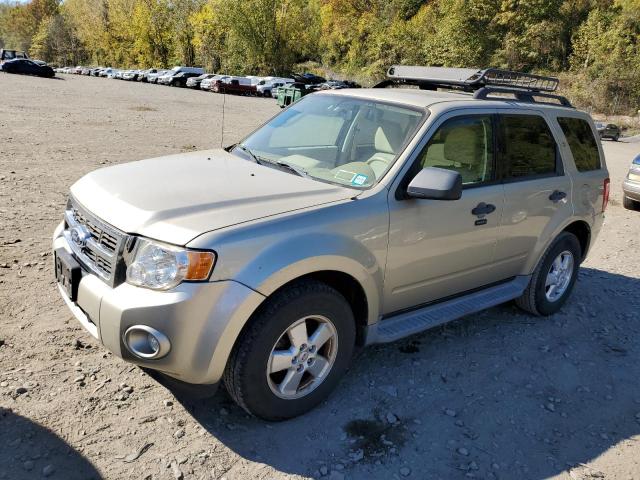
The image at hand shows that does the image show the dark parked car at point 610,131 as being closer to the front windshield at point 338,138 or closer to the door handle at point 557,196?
the door handle at point 557,196

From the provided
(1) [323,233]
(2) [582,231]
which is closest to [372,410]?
(1) [323,233]

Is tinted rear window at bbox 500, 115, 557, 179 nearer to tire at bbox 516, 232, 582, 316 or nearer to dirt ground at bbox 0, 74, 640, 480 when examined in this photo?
tire at bbox 516, 232, 582, 316

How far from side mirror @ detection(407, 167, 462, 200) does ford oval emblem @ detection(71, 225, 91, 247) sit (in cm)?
192

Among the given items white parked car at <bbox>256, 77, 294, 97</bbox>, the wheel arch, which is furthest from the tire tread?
white parked car at <bbox>256, 77, 294, 97</bbox>

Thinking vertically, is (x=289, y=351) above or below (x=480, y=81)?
below

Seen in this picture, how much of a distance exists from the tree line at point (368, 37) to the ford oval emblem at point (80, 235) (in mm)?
40617

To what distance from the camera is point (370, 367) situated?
12.8ft

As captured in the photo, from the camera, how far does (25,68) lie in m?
47.2

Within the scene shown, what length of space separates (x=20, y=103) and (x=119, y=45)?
2509 inches

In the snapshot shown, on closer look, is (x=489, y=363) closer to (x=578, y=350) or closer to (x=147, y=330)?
(x=578, y=350)

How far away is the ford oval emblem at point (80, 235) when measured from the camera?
3.10 meters

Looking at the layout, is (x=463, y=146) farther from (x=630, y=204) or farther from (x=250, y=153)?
(x=630, y=204)

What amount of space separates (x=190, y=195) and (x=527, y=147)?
2765mm

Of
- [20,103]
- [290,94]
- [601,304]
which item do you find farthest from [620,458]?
[20,103]
